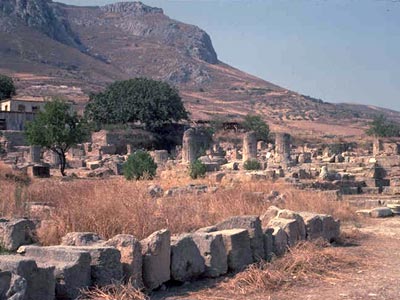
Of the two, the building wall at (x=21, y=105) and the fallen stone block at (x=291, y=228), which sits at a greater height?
the building wall at (x=21, y=105)

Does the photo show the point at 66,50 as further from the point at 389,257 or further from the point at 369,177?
the point at 389,257

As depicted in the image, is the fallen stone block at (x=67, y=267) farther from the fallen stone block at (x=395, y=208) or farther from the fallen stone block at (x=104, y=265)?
the fallen stone block at (x=395, y=208)

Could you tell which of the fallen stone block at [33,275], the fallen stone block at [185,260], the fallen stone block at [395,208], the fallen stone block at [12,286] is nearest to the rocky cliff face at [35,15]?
the fallen stone block at [395,208]

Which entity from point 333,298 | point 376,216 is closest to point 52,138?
point 376,216

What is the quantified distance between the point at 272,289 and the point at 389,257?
286cm

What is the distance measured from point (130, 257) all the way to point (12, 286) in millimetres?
1674

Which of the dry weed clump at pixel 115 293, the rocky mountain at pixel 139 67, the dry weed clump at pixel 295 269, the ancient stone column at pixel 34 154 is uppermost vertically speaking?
the rocky mountain at pixel 139 67

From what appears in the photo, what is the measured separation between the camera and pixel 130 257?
20.1ft

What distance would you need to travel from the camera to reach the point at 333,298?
20.7 feet

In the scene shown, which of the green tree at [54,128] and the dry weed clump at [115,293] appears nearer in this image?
the dry weed clump at [115,293]

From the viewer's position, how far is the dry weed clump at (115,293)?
18.1 feet

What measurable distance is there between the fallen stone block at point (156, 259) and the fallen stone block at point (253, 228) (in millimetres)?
1620

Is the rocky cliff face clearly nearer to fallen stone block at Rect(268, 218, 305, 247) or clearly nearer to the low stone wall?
fallen stone block at Rect(268, 218, 305, 247)

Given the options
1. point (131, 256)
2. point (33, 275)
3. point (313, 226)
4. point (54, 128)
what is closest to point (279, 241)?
point (313, 226)
